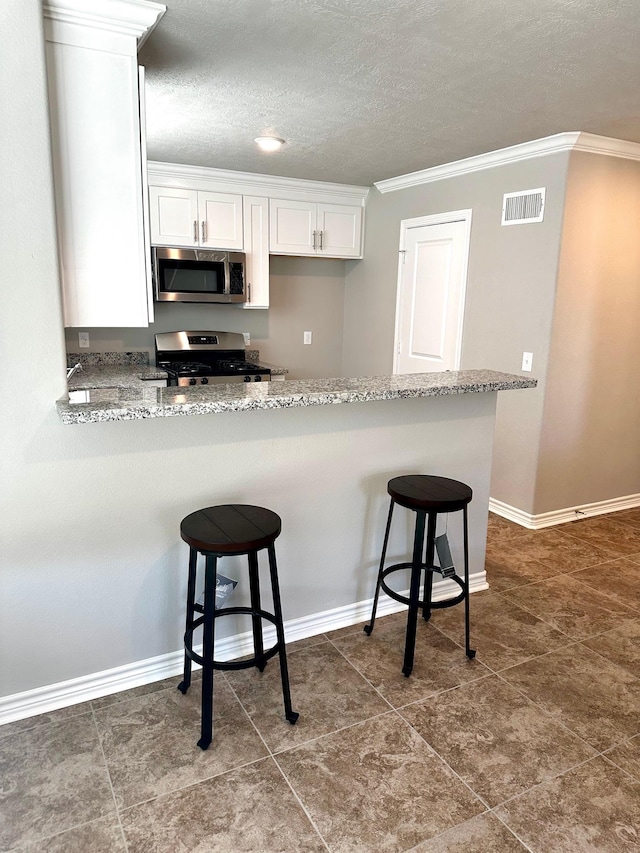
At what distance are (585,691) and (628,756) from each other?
32cm

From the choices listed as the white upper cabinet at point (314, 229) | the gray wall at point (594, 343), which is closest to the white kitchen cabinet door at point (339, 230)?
the white upper cabinet at point (314, 229)

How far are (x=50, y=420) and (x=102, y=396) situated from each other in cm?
19

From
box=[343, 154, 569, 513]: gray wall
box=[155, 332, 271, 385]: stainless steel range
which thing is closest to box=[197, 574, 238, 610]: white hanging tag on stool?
box=[155, 332, 271, 385]: stainless steel range

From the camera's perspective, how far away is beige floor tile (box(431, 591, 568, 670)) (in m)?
2.40

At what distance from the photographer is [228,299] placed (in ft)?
14.5

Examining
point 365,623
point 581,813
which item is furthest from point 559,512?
point 581,813

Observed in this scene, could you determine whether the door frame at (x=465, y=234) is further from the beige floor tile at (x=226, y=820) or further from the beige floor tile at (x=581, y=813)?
the beige floor tile at (x=226, y=820)

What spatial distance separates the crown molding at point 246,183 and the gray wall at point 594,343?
1971 millimetres

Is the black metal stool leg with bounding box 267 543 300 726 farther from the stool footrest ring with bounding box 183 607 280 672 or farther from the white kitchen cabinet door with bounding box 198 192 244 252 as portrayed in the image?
the white kitchen cabinet door with bounding box 198 192 244 252

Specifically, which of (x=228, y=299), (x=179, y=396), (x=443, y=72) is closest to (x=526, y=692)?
(x=179, y=396)

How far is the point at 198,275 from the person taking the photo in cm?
427

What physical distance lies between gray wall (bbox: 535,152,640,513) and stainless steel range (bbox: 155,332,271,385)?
2.09 meters

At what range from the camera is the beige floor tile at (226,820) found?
5.02ft

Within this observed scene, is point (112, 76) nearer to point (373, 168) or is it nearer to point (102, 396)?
point (102, 396)
